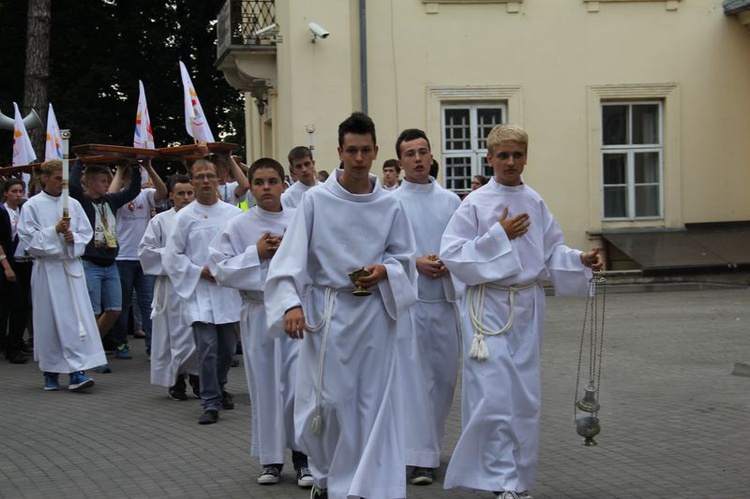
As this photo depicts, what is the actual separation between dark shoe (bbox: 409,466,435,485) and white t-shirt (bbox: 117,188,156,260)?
7578 mm

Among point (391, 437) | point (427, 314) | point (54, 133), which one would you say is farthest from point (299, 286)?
point (54, 133)

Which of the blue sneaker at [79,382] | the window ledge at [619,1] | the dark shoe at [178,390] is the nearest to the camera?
the dark shoe at [178,390]

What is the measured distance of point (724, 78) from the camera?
75.3 ft

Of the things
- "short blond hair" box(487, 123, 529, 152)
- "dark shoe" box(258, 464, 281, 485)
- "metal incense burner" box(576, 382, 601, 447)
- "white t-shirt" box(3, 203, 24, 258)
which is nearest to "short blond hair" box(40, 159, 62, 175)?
"white t-shirt" box(3, 203, 24, 258)

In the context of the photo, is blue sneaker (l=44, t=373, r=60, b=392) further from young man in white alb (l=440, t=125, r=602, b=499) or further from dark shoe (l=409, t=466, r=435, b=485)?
young man in white alb (l=440, t=125, r=602, b=499)

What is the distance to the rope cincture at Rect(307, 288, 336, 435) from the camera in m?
6.19

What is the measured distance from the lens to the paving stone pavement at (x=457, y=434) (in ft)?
24.0

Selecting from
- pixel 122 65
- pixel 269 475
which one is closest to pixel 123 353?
pixel 269 475

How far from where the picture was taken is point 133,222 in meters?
14.7

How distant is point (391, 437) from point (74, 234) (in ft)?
20.3

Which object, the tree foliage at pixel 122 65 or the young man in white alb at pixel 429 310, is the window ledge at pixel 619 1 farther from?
the young man in white alb at pixel 429 310

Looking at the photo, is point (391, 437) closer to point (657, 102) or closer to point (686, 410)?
point (686, 410)

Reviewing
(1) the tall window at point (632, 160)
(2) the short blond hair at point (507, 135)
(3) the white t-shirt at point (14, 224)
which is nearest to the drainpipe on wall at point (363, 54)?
(1) the tall window at point (632, 160)

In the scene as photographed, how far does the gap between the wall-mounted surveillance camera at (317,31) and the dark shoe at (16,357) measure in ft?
31.1
